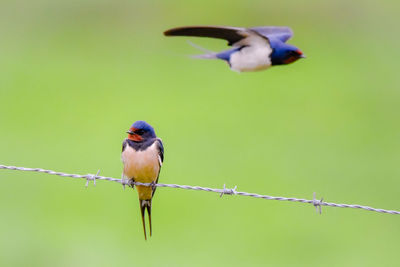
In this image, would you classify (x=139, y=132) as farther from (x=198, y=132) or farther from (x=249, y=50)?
(x=198, y=132)

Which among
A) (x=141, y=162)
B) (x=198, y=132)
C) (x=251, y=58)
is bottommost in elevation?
(x=141, y=162)

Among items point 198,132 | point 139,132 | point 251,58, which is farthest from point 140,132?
point 198,132

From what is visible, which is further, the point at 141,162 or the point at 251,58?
the point at 141,162

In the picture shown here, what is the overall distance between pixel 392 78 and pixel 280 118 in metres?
3.86

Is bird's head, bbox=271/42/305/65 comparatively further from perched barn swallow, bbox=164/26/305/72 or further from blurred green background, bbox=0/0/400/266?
blurred green background, bbox=0/0/400/266

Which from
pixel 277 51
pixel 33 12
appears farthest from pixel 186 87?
pixel 277 51

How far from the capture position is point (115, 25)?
69.9 ft

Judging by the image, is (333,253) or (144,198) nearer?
(144,198)

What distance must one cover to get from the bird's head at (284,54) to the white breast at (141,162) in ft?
6.41

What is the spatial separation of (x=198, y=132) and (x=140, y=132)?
8820mm

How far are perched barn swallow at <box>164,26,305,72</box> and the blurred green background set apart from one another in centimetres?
80

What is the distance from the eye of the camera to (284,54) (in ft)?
12.1

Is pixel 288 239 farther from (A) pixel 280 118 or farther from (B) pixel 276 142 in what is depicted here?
(A) pixel 280 118

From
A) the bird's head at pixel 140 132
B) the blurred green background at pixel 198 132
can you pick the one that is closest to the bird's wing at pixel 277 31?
the blurred green background at pixel 198 132
